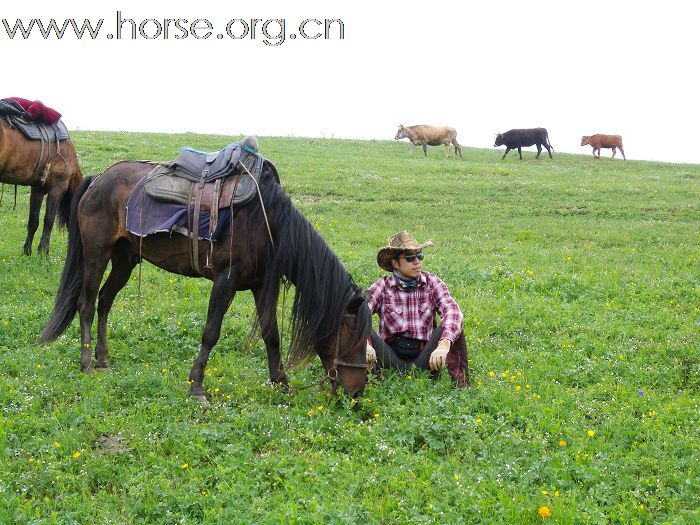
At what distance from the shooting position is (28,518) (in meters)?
4.52

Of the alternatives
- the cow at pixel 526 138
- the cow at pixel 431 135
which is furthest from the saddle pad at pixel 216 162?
the cow at pixel 526 138

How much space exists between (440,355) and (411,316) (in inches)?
Answer: 29.0

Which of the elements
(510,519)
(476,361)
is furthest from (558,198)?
(510,519)

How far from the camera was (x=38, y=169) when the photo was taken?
1130cm

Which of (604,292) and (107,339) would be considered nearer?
(107,339)

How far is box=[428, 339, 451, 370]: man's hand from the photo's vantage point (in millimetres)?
6316

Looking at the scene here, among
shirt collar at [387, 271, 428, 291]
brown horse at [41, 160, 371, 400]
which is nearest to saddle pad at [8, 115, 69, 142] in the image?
brown horse at [41, 160, 371, 400]

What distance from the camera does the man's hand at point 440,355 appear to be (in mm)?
6316

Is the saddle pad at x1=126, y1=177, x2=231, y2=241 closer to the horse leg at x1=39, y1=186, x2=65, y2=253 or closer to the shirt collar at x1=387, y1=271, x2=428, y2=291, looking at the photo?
the shirt collar at x1=387, y1=271, x2=428, y2=291

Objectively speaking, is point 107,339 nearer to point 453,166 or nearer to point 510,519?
point 510,519

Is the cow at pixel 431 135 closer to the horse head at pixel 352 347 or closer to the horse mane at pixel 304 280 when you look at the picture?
the horse mane at pixel 304 280

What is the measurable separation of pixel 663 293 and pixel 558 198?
10.1 metres

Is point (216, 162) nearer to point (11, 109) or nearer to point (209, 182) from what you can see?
point (209, 182)

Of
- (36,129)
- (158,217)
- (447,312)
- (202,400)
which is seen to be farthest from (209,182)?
(36,129)
